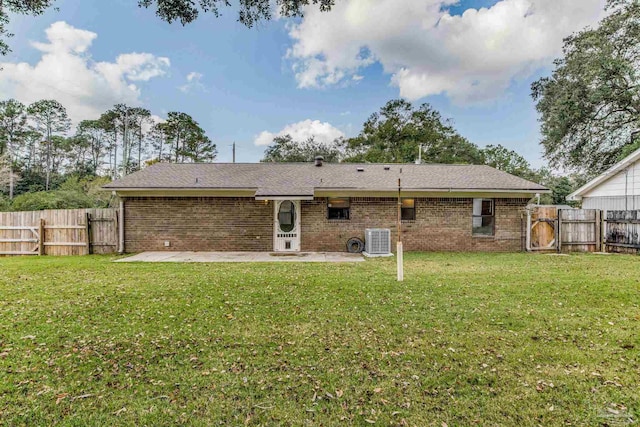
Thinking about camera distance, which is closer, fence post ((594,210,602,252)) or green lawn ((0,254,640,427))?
green lawn ((0,254,640,427))

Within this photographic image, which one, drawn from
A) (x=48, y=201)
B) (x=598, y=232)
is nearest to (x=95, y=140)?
(x=48, y=201)

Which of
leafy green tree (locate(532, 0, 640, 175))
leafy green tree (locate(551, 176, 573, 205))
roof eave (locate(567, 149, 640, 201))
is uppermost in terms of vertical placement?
leafy green tree (locate(532, 0, 640, 175))

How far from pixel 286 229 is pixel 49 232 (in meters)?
9.00

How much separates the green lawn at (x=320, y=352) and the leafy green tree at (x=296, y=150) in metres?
33.1

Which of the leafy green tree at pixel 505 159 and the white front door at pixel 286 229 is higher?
the leafy green tree at pixel 505 159

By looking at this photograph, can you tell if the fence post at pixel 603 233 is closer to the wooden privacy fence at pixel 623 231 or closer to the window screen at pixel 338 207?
the wooden privacy fence at pixel 623 231

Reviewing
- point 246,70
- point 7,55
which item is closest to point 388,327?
point 7,55

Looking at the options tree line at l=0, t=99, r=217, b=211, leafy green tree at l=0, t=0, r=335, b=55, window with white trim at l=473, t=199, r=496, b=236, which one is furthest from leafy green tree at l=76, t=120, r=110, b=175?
window with white trim at l=473, t=199, r=496, b=236

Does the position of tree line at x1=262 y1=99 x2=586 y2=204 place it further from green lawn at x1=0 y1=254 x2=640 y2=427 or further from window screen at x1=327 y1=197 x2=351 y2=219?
green lawn at x1=0 y1=254 x2=640 y2=427

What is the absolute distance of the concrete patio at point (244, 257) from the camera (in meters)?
9.99

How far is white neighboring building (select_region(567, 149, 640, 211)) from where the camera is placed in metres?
12.7

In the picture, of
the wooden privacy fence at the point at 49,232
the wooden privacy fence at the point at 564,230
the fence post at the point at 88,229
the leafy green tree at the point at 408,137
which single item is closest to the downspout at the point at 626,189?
the wooden privacy fence at the point at 564,230

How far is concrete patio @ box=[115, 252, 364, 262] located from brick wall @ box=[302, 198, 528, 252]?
900 millimetres

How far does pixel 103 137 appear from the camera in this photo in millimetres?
42969
